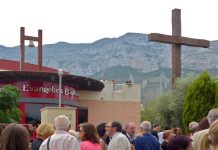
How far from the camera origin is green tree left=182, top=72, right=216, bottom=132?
26.6 meters

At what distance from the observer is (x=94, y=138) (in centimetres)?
1027

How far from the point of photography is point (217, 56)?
653 ft

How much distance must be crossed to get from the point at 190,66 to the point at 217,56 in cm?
1335

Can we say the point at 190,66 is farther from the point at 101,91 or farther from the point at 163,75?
the point at 101,91

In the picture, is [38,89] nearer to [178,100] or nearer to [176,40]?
[178,100]

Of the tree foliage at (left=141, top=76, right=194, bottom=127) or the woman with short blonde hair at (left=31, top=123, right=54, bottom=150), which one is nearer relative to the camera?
the woman with short blonde hair at (left=31, top=123, right=54, bottom=150)

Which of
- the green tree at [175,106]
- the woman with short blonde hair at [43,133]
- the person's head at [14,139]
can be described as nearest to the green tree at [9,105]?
the green tree at [175,106]

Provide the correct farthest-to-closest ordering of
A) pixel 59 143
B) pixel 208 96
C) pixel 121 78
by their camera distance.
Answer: pixel 121 78 < pixel 208 96 < pixel 59 143

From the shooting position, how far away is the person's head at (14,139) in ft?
20.5

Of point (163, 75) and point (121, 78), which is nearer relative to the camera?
point (121, 78)

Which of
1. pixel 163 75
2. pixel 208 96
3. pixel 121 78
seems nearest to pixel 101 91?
pixel 208 96

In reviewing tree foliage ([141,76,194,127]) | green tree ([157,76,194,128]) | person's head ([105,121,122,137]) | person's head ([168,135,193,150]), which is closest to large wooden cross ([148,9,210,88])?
tree foliage ([141,76,194,127])

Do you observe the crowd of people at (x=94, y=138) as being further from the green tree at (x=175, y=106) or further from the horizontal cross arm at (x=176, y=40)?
the green tree at (x=175, y=106)

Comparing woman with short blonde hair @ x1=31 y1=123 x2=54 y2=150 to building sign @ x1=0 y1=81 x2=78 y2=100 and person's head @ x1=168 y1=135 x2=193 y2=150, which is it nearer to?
person's head @ x1=168 y1=135 x2=193 y2=150
